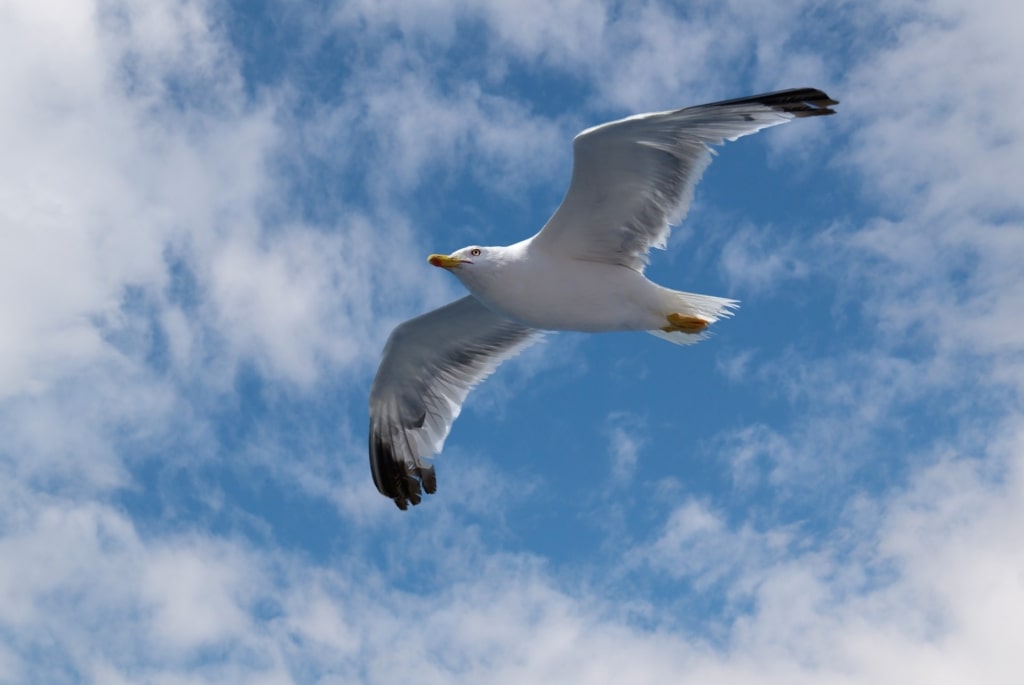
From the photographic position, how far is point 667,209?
10.4 metres

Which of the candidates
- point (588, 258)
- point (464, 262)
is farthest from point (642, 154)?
point (464, 262)

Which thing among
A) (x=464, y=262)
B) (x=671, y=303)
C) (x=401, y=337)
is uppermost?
(x=401, y=337)

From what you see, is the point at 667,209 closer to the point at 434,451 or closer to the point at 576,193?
the point at 576,193

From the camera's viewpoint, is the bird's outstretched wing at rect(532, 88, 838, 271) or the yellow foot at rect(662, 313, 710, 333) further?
the yellow foot at rect(662, 313, 710, 333)

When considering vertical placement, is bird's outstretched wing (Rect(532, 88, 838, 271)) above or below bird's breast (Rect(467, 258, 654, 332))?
above

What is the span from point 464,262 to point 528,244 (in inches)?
27.4

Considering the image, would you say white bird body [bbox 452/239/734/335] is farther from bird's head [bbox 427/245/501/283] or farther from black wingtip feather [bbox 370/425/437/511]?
black wingtip feather [bbox 370/425/437/511]

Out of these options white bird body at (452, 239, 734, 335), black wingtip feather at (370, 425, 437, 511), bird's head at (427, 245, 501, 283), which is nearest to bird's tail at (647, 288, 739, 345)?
white bird body at (452, 239, 734, 335)

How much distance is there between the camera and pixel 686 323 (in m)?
10.5

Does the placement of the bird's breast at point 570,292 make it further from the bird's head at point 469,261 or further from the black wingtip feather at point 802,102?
the black wingtip feather at point 802,102

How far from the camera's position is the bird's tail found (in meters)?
10.5

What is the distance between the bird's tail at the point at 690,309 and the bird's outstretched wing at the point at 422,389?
7.93 feet

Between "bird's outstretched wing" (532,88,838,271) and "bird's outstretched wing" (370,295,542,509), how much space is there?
2253mm

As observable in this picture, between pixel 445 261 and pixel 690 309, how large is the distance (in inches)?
99.5
